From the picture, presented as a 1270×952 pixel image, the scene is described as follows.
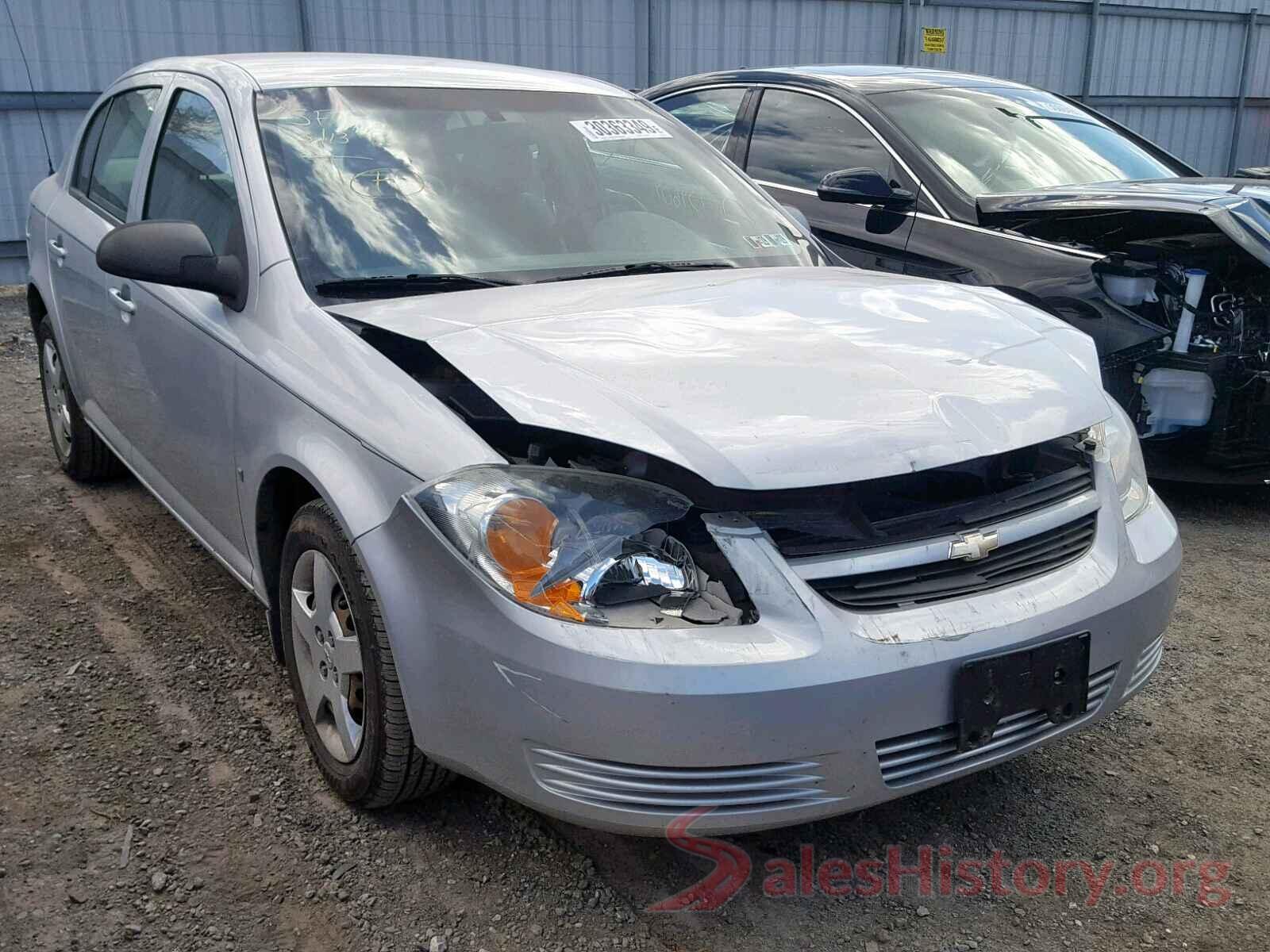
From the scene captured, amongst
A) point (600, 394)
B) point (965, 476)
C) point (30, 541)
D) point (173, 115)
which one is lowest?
point (30, 541)

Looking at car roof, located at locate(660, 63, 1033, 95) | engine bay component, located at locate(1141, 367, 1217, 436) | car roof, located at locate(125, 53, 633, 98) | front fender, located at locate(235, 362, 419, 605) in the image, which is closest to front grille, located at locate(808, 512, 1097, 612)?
front fender, located at locate(235, 362, 419, 605)

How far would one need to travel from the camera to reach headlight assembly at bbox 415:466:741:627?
76.2 inches

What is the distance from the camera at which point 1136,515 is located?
8.14 feet

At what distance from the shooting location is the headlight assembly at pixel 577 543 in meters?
1.94

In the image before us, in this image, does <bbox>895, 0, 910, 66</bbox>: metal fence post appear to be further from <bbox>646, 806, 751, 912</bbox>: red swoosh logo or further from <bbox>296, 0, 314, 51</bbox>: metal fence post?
<bbox>646, 806, 751, 912</bbox>: red swoosh logo

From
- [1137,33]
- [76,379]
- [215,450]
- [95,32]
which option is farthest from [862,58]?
[215,450]

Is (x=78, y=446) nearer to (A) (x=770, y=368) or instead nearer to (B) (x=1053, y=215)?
(A) (x=770, y=368)

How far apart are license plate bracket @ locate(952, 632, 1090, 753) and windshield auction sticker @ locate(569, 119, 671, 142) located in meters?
1.97

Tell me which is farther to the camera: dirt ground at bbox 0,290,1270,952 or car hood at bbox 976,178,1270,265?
car hood at bbox 976,178,1270,265

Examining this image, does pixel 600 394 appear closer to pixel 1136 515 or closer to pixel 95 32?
pixel 1136 515

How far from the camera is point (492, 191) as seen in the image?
9.72 ft

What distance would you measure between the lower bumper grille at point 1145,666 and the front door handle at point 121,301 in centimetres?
275

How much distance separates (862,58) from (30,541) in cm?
Result: 1151

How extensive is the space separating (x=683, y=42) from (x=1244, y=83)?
10.1 meters
